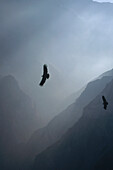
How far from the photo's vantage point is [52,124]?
442 feet

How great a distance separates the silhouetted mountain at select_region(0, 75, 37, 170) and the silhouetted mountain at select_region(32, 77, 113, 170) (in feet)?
159

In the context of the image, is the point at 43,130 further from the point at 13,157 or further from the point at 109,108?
the point at 109,108

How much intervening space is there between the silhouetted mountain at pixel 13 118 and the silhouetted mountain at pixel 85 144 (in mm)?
48506

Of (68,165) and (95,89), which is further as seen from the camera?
(95,89)

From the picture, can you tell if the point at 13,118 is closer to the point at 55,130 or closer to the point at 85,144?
the point at 55,130

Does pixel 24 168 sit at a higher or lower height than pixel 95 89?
lower

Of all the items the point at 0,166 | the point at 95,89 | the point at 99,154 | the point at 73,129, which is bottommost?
the point at 99,154

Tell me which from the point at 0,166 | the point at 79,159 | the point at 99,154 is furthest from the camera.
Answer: the point at 0,166

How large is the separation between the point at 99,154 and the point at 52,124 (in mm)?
50284

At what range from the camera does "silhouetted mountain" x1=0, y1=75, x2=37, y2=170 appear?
156 m

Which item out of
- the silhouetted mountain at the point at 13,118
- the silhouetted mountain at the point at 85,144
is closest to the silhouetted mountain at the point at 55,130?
the silhouetted mountain at the point at 13,118

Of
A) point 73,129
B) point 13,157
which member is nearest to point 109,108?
point 73,129

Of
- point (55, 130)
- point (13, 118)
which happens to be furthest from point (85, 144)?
point (13, 118)

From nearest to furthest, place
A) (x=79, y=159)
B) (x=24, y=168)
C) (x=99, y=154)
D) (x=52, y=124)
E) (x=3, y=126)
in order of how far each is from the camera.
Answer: (x=99, y=154) < (x=79, y=159) < (x=24, y=168) < (x=52, y=124) < (x=3, y=126)
